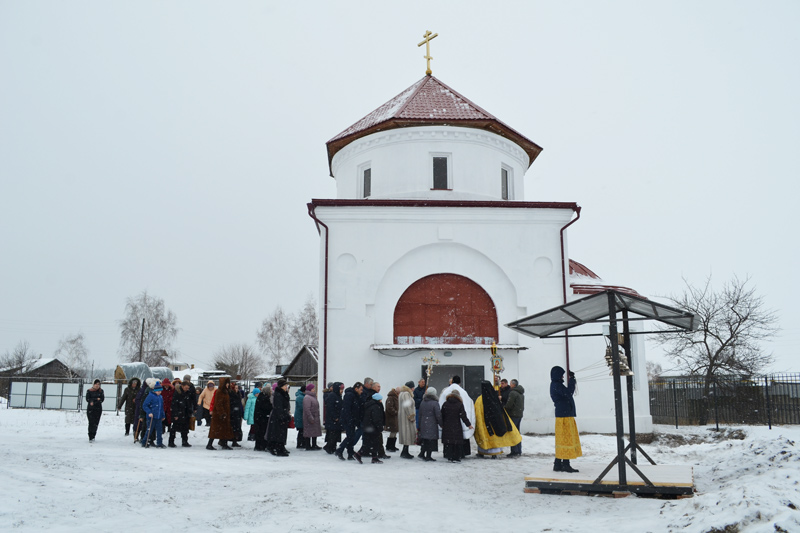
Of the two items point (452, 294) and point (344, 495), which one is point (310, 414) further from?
point (452, 294)

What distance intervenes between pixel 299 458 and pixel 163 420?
11.5ft

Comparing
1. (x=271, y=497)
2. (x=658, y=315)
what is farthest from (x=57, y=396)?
(x=658, y=315)

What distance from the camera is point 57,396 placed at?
25344mm

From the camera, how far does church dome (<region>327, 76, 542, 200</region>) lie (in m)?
20.3

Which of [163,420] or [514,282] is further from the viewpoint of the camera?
[514,282]

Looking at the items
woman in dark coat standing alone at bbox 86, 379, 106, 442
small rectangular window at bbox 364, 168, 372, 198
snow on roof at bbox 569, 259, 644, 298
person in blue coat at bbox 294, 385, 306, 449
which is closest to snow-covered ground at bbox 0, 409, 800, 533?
woman in dark coat standing alone at bbox 86, 379, 106, 442

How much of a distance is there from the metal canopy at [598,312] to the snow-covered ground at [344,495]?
2422 mm

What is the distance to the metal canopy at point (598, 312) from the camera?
9125mm

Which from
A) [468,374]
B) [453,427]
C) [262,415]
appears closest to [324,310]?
[468,374]

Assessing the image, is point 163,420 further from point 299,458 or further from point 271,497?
point 271,497

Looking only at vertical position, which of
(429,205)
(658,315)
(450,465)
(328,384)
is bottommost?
(450,465)

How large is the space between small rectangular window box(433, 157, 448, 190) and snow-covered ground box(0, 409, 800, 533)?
1010 cm

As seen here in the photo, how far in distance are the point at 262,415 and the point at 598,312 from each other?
727cm

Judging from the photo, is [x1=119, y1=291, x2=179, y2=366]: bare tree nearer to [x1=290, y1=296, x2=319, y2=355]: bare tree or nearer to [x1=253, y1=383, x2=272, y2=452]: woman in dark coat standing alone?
[x1=290, y1=296, x2=319, y2=355]: bare tree
